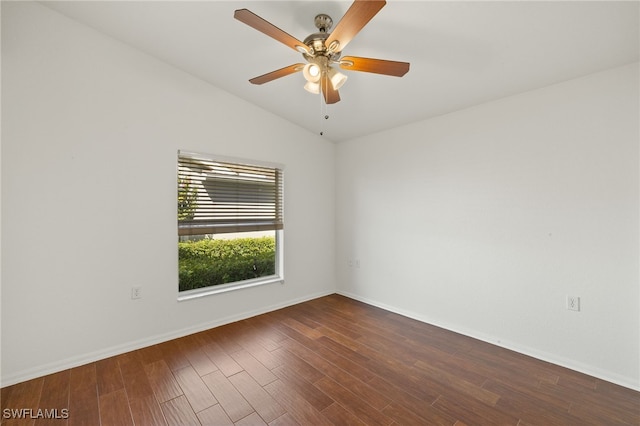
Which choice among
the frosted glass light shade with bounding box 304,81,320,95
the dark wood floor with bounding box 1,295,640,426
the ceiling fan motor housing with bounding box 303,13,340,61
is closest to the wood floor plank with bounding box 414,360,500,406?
the dark wood floor with bounding box 1,295,640,426

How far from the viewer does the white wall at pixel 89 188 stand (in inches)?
79.7

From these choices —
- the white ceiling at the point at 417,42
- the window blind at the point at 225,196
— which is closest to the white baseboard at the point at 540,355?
the window blind at the point at 225,196

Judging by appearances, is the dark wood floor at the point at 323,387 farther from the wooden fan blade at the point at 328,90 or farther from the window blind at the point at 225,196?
the wooden fan blade at the point at 328,90

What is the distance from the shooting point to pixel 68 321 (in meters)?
2.21

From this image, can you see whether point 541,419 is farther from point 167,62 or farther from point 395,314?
point 167,62

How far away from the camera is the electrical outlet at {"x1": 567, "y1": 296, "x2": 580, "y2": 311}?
2205 millimetres

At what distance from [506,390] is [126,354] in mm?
3153

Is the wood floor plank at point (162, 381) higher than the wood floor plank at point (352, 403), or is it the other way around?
the wood floor plank at point (162, 381)

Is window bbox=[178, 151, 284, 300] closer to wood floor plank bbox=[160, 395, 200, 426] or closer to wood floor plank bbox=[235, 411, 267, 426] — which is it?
wood floor plank bbox=[160, 395, 200, 426]

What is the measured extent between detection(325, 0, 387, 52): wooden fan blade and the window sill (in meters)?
2.70

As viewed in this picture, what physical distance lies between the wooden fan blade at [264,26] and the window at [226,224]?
1.75m

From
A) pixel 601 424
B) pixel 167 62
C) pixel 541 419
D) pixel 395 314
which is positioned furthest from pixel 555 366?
pixel 167 62

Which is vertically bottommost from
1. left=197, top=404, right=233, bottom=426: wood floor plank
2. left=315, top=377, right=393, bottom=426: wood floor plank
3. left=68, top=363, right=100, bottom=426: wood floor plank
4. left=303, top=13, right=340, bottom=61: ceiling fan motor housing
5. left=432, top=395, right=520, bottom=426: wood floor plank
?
left=432, top=395, right=520, bottom=426: wood floor plank

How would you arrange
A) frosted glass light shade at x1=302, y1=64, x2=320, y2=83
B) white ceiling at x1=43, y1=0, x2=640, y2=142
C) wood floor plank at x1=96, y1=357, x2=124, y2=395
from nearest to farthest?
white ceiling at x1=43, y1=0, x2=640, y2=142, frosted glass light shade at x1=302, y1=64, x2=320, y2=83, wood floor plank at x1=96, y1=357, x2=124, y2=395
